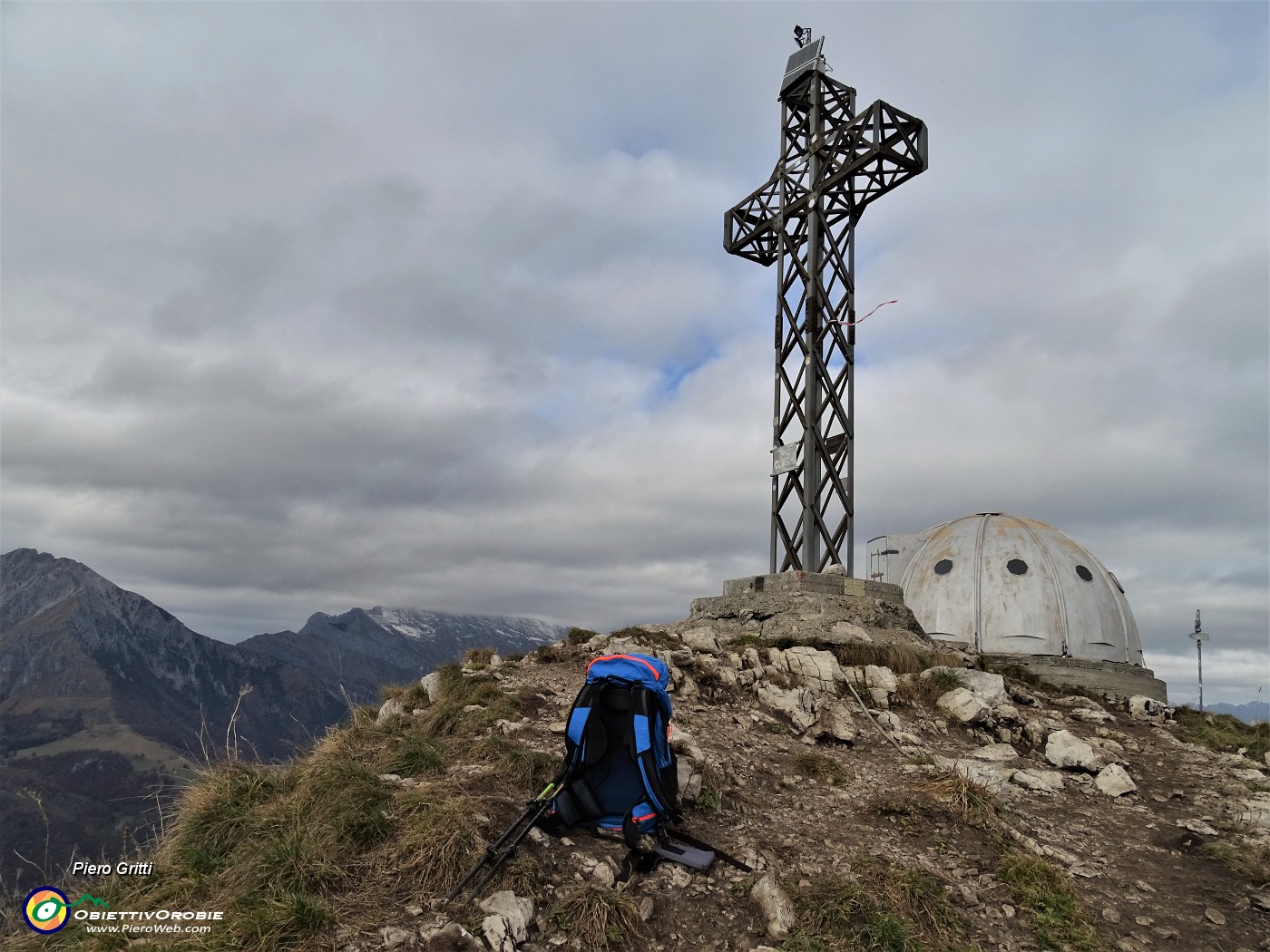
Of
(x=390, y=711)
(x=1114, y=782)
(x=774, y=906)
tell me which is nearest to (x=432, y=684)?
(x=390, y=711)

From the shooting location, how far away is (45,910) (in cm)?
561

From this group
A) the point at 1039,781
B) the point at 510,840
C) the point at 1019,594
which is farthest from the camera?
the point at 1019,594

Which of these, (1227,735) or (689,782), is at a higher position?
(689,782)

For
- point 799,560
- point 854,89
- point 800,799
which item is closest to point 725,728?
point 800,799

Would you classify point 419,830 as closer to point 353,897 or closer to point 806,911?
point 353,897

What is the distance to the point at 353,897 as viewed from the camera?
17.4 ft

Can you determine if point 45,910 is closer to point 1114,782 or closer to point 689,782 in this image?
point 689,782

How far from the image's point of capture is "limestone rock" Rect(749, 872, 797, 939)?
543cm

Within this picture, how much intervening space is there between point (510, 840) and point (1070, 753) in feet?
25.1

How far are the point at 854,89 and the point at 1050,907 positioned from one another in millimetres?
17890

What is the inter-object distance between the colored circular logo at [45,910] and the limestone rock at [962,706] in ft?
33.3

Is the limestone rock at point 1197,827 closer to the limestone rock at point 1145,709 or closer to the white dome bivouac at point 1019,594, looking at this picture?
the limestone rock at point 1145,709

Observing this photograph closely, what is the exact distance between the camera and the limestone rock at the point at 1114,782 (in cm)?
898

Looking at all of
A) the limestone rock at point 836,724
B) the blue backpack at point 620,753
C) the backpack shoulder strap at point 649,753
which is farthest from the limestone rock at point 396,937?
the limestone rock at point 836,724
